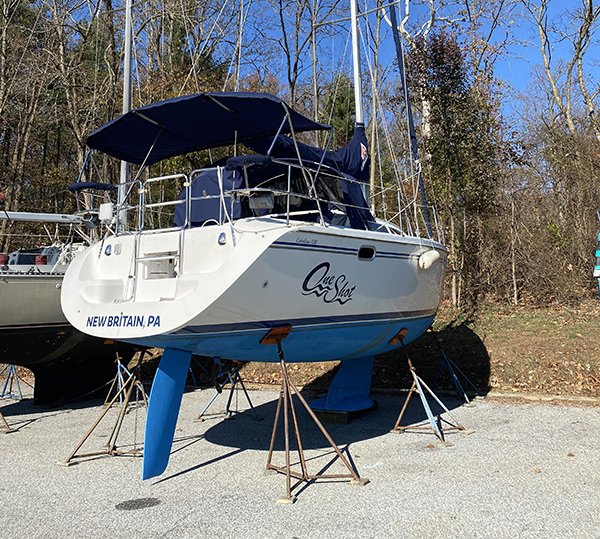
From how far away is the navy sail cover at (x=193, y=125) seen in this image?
21.8 ft

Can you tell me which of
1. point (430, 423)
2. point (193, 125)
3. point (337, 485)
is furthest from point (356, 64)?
point (337, 485)

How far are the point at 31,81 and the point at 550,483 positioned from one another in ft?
66.6

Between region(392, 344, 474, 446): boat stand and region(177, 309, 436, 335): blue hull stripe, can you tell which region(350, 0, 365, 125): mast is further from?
region(392, 344, 474, 446): boat stand

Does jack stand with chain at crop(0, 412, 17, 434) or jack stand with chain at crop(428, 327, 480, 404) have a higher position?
jack stand with chain at crop(428, 327, 480, 404)

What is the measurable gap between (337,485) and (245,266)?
82.4 inches

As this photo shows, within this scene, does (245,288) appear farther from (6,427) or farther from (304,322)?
(6,427)

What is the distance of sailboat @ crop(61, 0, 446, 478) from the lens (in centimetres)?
576

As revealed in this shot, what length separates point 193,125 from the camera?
7.39 meters

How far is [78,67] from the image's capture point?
2039cm

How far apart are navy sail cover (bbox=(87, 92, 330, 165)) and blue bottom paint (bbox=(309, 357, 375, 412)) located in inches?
121

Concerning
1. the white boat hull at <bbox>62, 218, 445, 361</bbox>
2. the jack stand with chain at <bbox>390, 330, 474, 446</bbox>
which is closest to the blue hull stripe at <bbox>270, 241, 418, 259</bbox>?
the white boat hull at <bbox>62, 218, 445, 361</bbox>

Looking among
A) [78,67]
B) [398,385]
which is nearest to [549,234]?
[398,385]

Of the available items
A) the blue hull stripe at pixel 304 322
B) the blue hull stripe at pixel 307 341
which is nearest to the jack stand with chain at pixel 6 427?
the blue hull stripe at pixel 307 341

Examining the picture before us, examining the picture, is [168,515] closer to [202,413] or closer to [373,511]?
[373,511]
